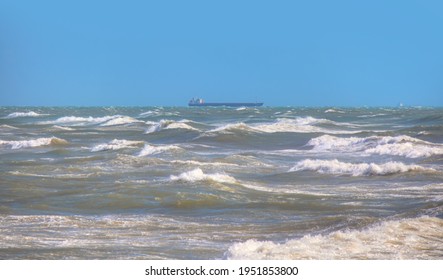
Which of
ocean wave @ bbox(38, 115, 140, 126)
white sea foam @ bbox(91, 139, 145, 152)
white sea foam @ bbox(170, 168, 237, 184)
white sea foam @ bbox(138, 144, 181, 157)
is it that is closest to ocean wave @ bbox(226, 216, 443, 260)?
white sea foam @ bbox(170, 168, 237, 184)

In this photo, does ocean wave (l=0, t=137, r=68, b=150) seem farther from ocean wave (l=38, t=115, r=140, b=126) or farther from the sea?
ocean wave (l=38, t=115, r=140, b=126)

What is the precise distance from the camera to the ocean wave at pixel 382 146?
2470 cm

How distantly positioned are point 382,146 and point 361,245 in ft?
56.7

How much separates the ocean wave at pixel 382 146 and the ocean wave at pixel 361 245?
13.5 metres

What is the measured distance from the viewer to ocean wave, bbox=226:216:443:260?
361 inches

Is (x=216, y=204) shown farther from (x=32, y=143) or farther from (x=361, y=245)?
(x=32, y=143)

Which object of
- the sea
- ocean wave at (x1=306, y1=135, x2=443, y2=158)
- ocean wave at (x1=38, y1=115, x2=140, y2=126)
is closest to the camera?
the sea

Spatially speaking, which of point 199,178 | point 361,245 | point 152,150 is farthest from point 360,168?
point 361,245

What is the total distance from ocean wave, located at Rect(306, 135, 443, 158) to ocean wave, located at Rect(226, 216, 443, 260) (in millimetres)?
13535

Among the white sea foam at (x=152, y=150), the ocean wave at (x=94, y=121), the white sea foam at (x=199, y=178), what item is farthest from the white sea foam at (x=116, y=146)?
the ocean wave at (x=94, y=121)

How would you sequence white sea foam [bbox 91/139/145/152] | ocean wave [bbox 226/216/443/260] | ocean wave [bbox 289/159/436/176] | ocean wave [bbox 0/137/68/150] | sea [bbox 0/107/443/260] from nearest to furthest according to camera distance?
1. ocean wave [bbox 226/216/443/260]
2. sea [bbox 0/107/443/260]
3. ocean wave [bbox 289/159/436/176]
4. white sea foam [bbox 91/139/145/152]
5. ocean wave [bbox 0/137/68/150]

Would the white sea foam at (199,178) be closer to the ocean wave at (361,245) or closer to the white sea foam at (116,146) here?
the ocean wave at (361,245)

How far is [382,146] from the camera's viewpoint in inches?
1051
